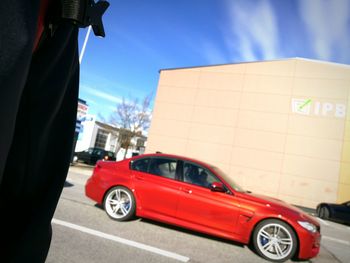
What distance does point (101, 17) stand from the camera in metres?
1.08

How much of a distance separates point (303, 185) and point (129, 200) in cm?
1411

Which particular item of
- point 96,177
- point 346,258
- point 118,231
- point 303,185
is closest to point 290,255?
point 346,258

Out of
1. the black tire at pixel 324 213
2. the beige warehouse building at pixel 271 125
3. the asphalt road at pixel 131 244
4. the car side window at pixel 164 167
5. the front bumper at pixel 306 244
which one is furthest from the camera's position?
the beige warehouse building at pixel 271 125

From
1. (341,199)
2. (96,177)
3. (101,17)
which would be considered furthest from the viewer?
(341,199)

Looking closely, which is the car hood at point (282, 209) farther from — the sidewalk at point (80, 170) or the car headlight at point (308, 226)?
the sidewalk at point (80, 170)

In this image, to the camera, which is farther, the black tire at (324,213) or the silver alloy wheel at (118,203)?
the black tire at (324,213)

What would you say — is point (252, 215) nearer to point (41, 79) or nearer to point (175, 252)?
point (175, 252)

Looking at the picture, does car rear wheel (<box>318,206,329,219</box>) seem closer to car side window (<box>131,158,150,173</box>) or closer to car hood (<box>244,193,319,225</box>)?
car hood (<box>244,193,319,225</box>)

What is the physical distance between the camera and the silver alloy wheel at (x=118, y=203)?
18.9 ft

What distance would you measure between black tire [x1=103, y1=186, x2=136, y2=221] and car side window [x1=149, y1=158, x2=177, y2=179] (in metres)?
0.71

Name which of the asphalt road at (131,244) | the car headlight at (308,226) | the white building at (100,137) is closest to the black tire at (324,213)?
the asphalt road at (131,244)

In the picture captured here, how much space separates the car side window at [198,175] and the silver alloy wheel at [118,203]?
127 centimetres

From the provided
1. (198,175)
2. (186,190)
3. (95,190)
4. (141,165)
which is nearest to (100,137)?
(95,190)

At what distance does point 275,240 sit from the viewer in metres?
4.88
